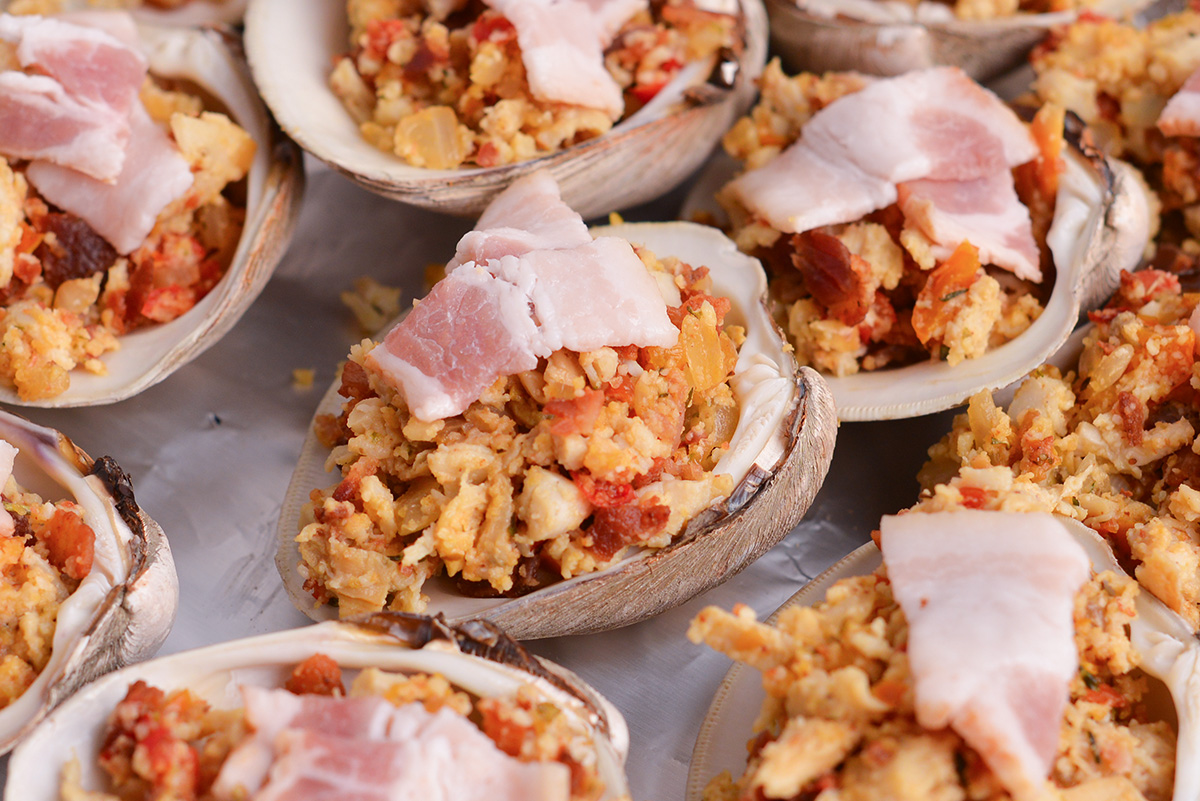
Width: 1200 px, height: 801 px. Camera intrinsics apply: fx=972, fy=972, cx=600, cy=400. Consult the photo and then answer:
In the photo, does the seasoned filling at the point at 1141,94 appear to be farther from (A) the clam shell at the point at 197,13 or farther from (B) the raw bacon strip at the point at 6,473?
(B) the raw bacon strip at the point at 6,473

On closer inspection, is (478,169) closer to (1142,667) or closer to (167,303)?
(167,303)

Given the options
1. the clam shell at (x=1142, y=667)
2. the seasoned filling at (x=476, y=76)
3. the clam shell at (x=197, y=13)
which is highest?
the clam shell at (x=197, y=13)

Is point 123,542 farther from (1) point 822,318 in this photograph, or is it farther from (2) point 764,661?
(1) point 822,318

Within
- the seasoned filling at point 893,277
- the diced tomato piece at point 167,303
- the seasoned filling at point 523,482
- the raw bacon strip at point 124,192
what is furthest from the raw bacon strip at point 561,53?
the diced tomato piece at point 167,303

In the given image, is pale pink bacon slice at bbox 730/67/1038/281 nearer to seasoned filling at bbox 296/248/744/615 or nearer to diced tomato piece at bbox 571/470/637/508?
seasoned filling at bbox 296/248/744/615

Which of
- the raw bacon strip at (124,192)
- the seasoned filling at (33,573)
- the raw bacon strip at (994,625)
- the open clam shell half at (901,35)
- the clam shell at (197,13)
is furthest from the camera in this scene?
the clam shell at (197,13)

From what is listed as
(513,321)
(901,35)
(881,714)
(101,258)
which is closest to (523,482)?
(513,321)
